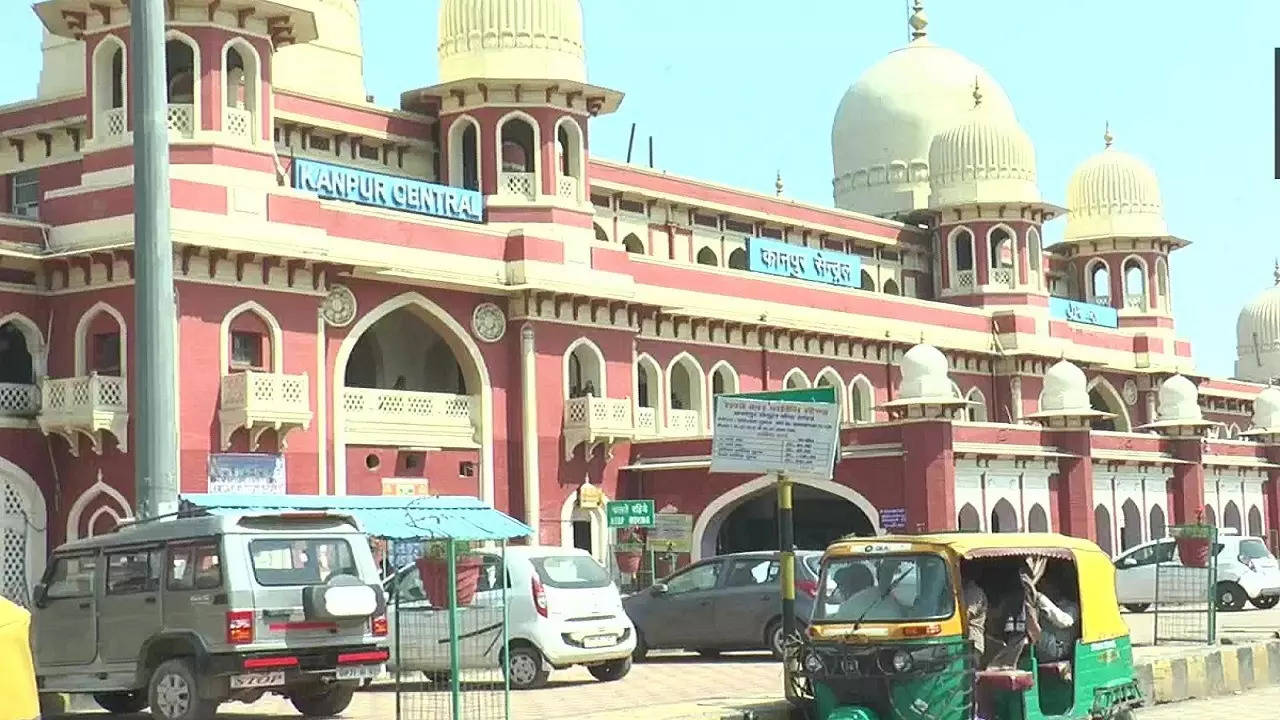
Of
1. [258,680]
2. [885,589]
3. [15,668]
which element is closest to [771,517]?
[258,680]

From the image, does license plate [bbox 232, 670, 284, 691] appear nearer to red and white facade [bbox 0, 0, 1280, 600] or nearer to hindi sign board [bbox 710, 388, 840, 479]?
hindi sign board [bbox 710, 388, 840, 479]

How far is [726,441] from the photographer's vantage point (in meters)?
17.0

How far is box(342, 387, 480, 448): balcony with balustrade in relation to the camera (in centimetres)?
3353

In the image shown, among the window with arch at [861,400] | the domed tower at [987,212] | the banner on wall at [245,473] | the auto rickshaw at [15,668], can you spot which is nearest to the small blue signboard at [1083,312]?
the domed tower at [987,212]

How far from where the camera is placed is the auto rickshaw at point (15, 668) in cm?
799

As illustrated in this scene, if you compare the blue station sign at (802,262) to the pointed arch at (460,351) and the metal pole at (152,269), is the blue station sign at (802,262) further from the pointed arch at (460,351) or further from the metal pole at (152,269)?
the metal pole at (152,269)

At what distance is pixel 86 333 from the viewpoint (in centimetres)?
3075

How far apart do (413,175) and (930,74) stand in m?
23.9

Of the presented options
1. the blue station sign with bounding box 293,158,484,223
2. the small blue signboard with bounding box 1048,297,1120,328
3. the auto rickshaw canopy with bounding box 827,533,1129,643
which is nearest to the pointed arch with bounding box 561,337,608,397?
the blue station sign with bounding box 293,158,484,223

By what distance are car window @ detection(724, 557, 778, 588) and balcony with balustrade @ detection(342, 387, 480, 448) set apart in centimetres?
1091

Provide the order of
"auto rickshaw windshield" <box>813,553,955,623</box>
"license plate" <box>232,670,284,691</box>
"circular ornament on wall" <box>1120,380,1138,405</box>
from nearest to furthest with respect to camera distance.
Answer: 1. "auto rickshaw windshield" <box>813,553,955,623</box>
2. "license plate" <box>232,670,284,691</box>
3. "circular ornament on wall" <box>1120,380,1138,405</box>

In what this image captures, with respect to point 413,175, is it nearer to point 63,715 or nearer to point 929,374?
point 929,374

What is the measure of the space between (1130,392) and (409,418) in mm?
29284

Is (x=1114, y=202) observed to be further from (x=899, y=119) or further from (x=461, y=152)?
(x=461, y=152)
